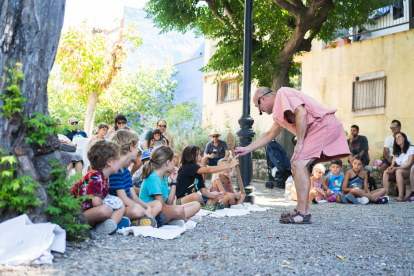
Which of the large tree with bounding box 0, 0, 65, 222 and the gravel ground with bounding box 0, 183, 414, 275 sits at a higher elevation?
the large tree with bounding box 0, 0, 65, 222

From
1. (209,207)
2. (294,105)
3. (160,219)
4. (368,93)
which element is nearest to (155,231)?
(160,219)

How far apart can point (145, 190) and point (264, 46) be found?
9.48 meters

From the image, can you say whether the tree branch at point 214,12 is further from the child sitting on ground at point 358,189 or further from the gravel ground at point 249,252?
the gravel ground at point 249,252

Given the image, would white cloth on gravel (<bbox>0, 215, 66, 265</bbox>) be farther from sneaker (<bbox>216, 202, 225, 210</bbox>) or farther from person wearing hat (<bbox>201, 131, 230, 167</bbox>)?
person wearing hat (<bbox>201, 131, 230, 167</bbox>)

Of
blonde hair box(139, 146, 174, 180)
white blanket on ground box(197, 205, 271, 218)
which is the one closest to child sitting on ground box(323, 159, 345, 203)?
white blanket on ground box(197, 205, 271, 218)

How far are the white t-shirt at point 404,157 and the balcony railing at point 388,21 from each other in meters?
4.86

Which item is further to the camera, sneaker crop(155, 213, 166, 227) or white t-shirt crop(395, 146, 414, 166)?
white t-shirt crop(395, 146, 414, 166)

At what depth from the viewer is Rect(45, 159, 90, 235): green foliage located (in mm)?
3203

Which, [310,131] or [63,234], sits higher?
[310,131]

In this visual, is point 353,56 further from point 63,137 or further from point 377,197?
point 63,137

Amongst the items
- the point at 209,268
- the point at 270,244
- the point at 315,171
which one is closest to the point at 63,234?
the point at 209,268

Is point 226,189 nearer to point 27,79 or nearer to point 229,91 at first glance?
point 27,79

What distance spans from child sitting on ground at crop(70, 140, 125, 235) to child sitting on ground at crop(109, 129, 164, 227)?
225mm

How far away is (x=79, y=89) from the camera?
60.3 ft
